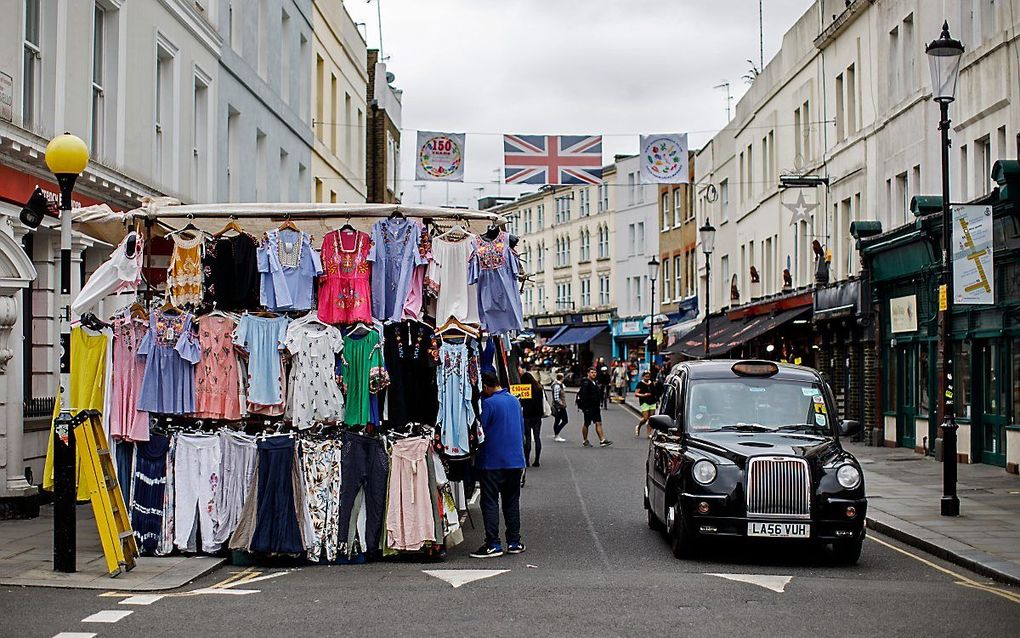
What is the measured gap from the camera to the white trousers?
39.4 feet

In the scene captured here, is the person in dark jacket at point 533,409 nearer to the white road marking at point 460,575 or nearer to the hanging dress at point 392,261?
the hanging dress at point 392,261

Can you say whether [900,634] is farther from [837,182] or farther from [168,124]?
[837,182]

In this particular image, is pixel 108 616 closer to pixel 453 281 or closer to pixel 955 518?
pixel 453 281

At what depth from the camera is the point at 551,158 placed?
90.3 ft

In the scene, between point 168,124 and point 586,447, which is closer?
point 168,124

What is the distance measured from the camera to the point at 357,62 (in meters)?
40.0

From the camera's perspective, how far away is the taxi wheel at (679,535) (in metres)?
11.9

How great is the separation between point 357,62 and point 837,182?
Result: 52.9 feet

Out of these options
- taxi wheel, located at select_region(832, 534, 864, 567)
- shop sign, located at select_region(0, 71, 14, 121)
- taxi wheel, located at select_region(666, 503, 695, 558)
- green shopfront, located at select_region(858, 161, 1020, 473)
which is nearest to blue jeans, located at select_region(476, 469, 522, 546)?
taxi wheel, located at select_region(666, 503, 695, 558)

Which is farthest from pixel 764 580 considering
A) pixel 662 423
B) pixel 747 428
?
pixel 662 423

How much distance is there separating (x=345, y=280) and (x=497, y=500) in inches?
104

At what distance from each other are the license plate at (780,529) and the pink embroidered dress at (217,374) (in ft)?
16.5

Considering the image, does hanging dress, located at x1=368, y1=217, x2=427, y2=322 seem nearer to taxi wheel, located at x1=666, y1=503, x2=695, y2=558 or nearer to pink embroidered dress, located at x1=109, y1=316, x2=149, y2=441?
pink embroidered dress, located at x1=109, y1=316, x2=149, y2=441

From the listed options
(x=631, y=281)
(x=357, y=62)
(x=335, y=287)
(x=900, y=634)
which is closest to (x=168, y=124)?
(x=335, y=287)
